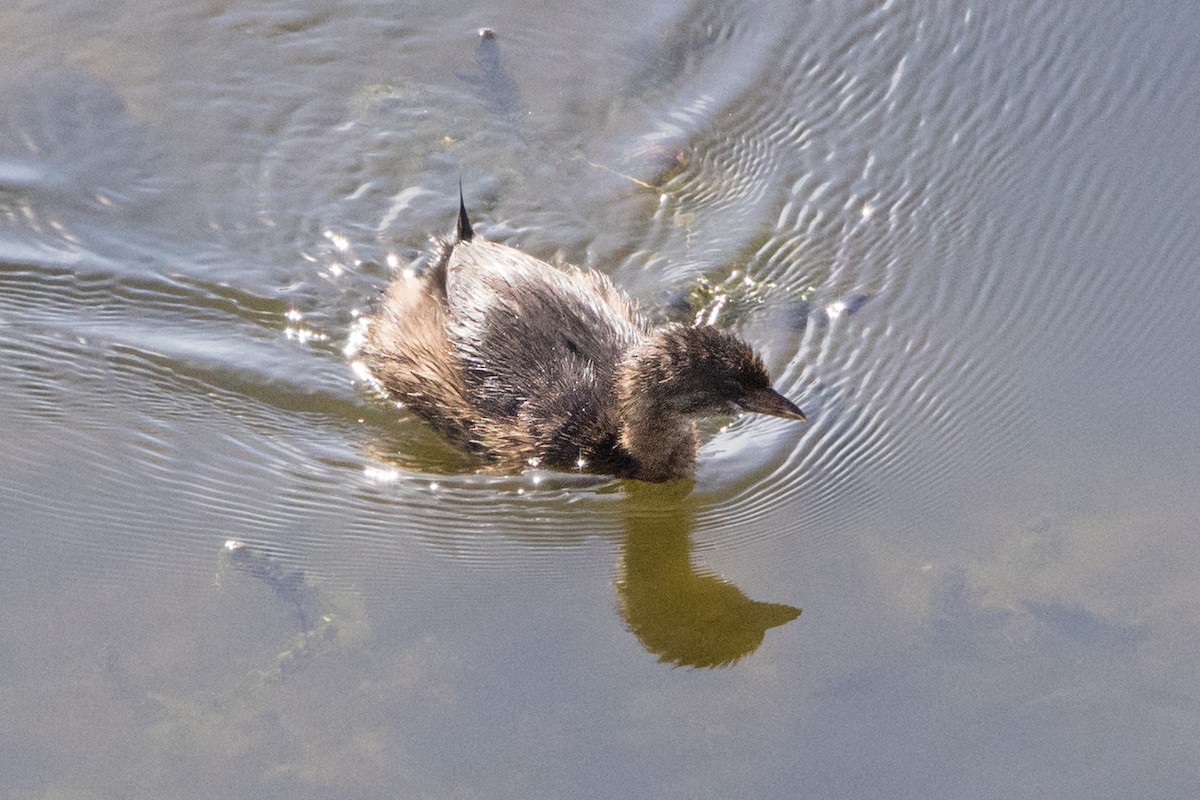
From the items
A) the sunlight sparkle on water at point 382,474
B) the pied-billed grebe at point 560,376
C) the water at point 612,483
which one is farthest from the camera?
the sunlight sparkle on water at point 382,474

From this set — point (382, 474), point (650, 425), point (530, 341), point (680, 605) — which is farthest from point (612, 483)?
point (382, 474)

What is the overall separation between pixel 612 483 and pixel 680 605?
883 millimetres

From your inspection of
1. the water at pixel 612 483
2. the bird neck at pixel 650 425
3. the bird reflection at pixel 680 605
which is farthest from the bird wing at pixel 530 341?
the bird reflection at pixel 680 605

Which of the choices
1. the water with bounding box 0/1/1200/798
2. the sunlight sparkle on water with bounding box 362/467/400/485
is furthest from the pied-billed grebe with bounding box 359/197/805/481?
the sunlight sparkle on water with bounding box 362/467/400/485

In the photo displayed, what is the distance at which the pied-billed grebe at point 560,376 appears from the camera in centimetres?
555

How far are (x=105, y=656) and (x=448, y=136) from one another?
3.69 meters

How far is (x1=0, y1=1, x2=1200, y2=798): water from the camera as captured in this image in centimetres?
464

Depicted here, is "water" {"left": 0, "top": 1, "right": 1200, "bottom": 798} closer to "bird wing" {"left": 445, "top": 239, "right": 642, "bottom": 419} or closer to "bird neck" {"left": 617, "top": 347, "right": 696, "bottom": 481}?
"bird neck" {"left": 617, "top": 347, "right": 696, "bottom": 481}

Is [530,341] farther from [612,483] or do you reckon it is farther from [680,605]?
[680,605]

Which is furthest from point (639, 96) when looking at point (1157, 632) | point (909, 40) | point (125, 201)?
point (1157, 632)

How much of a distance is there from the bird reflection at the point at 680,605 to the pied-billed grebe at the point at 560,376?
38cm

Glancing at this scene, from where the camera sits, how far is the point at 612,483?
5.93 meters

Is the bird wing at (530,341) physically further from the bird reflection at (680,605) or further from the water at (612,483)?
the bird reflection at (680,605)

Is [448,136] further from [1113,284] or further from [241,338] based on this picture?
[1113,284]
